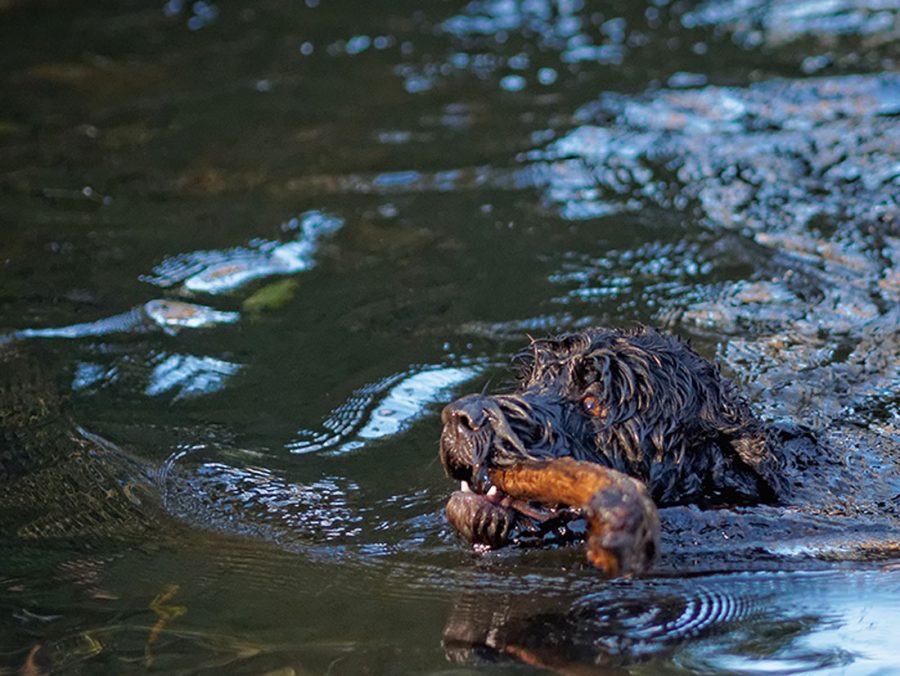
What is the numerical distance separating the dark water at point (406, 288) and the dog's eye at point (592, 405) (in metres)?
0.73

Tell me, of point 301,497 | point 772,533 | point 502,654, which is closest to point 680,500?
point 772,533

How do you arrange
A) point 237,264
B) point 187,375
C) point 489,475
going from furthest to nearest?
point 237,264, point 187,375, point 489,475

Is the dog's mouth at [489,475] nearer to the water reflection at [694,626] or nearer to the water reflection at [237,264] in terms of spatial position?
the water reflection at [694,626]

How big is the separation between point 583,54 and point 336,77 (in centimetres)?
276

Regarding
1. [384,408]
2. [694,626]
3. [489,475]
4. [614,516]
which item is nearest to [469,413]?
[489,475]

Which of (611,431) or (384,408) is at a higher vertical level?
(611,431)

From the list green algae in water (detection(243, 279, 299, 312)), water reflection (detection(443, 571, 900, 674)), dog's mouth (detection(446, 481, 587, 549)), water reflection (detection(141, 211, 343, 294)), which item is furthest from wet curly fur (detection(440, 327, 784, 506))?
water reflection (detection(141, 211, 343, 294))

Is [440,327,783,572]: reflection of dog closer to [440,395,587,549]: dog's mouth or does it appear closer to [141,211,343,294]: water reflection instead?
[440,395,587,549]: dog's mouth

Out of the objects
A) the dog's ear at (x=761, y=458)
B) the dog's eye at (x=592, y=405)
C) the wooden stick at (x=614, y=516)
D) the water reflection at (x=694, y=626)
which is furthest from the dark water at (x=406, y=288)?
the dog's eye at (x=592, y=405)

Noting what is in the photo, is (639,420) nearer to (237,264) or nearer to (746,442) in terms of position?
(746,442)

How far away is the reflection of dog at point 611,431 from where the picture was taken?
5.44 meters

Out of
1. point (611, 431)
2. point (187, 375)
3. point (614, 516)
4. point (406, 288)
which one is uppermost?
point (614, 516)

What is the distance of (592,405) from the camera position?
5754 mm

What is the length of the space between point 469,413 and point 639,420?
0.82 m
